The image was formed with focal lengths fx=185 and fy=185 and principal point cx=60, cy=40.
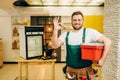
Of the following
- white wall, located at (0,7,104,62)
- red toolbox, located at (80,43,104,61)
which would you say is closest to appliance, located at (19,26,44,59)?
red toolbox, located at (80,43,104,61)

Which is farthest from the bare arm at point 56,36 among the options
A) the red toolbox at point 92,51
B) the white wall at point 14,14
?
the white wall at point 14,14

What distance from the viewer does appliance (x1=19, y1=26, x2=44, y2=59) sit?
13.8 ft

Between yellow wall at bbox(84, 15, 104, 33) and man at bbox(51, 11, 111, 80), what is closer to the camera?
man at bbox(51, 11, 111, 80)

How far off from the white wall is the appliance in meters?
3.67

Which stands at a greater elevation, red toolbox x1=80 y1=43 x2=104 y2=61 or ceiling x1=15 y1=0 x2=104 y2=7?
ceiling x1=15 y1=0 x2=104 y2=7

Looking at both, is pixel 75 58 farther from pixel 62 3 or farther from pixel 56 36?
pixel 62 3

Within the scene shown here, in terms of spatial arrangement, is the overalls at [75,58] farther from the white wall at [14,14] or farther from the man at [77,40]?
the white wall at [14,14]

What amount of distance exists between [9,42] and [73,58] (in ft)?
20.1

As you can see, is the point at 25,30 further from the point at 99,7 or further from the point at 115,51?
the point at 99,7

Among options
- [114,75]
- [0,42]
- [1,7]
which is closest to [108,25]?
[114,75]

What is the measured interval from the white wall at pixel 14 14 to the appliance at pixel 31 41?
3669mm

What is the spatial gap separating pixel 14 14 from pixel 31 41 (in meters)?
3.97

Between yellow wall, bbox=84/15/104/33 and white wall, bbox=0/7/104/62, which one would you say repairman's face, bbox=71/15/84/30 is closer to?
yellow wall, bbox=84/15/104/33

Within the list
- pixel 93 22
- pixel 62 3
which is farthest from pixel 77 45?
pixel 62 3
